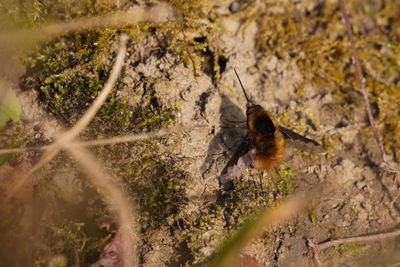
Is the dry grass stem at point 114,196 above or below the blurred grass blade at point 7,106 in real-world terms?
below

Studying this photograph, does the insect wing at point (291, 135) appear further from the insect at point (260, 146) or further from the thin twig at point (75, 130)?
the thin twig at point (75, 130)

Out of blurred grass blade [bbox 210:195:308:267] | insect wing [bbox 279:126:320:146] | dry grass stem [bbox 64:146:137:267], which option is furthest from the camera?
insect wing [bbox 279:126:320:146]

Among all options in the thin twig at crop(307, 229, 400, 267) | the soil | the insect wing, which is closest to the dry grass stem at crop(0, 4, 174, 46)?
the soil

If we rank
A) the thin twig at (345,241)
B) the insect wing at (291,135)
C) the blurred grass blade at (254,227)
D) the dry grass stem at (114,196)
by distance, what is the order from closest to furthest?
the blurred grass blade at (254,227) → the dry grass stem at (114,196) → the thin twig at (345,241) → the insect wing at (291,135)

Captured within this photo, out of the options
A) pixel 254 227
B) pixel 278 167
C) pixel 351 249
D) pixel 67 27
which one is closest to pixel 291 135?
pixel 278 167

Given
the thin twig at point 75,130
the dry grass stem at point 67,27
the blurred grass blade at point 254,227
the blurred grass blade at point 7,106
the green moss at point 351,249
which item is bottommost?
the green moss at point 351,249

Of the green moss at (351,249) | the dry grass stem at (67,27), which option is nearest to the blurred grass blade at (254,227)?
the green moss at (351,249)

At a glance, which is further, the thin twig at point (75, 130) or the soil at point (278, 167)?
the thin twig at point (75, 130)

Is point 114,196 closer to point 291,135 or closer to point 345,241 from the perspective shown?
point 291,135

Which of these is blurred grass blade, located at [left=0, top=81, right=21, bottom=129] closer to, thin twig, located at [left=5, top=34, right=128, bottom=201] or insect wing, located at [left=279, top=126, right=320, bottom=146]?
thin twig, located at [left=5, top=34, right=128, bottom=201]

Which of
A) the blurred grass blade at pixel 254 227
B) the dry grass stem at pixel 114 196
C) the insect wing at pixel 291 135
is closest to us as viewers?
the blurred grass blade at pixel 254 227
